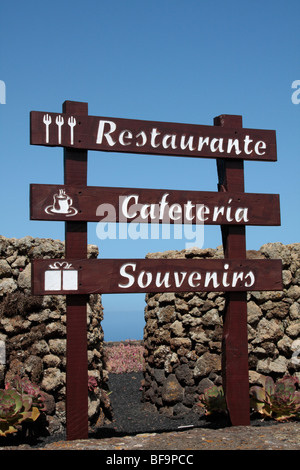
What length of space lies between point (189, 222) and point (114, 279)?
1408mm

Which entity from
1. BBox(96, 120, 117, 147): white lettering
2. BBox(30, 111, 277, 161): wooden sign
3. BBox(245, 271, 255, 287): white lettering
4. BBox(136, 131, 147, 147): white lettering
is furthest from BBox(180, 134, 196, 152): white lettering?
BBox(245, 271, 255, 287): white lettering

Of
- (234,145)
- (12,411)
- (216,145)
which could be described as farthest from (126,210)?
(12,411)

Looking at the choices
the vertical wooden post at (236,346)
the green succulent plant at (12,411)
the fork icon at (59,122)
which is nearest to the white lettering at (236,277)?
the vertical wooden post at (236,346)

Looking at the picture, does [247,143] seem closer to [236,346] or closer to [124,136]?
[124,136]

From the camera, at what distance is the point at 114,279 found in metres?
7.59

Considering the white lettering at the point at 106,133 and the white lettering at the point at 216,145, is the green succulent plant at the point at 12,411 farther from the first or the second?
the white lettering at the point at 216,145

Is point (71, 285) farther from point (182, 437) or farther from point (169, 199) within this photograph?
point (182, 437)

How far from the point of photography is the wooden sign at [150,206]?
744 centimetres

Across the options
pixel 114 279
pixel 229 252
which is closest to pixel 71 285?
pixel 114 279

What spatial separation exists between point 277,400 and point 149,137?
14.7 ft

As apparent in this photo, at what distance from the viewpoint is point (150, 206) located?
25.9ft

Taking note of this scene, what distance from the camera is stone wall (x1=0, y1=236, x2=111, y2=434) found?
Result: 8539mm

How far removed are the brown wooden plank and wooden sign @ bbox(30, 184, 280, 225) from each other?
0.60 metres

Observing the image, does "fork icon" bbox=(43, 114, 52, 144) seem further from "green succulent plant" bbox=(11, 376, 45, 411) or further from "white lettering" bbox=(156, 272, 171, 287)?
"green succulent plant" bbox=(11, 376, 45, 411)
